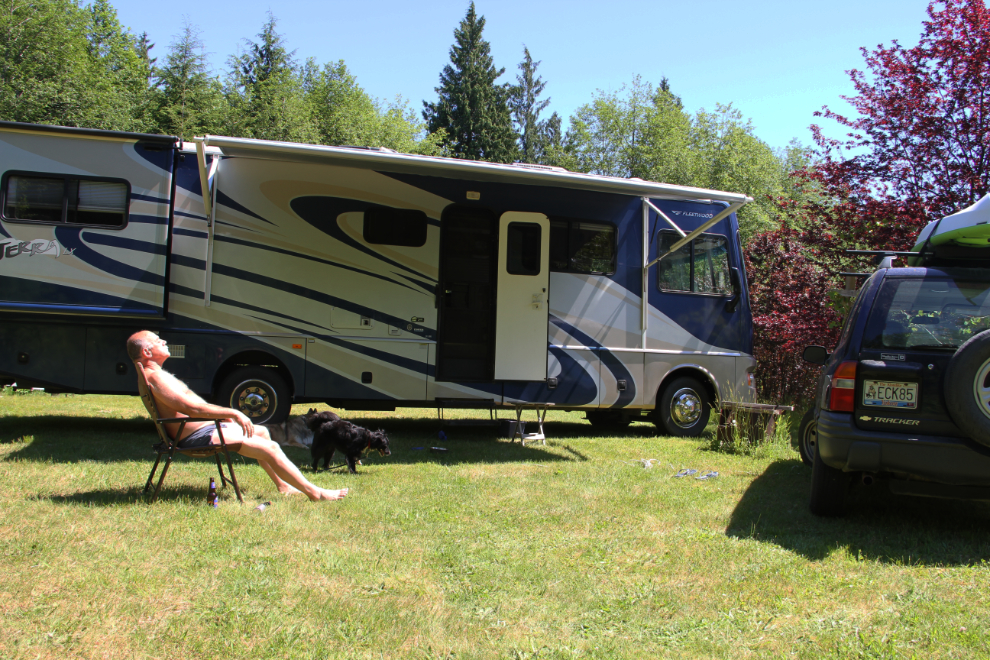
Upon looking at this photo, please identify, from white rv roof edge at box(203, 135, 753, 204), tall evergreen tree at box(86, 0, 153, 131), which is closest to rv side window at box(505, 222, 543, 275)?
white rv roof edge at box(203, 135, 753, 204)

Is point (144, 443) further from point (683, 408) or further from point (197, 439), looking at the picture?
point (683, 408)

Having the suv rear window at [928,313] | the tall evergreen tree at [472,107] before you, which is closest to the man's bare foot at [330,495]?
the suv rear window at [928,313]

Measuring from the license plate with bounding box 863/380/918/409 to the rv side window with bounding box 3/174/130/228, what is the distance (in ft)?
21.4

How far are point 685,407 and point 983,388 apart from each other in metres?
4.76

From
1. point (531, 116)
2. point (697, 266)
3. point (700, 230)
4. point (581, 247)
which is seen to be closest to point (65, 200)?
point (581, 247)

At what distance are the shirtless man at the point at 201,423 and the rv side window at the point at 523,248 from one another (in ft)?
12.0

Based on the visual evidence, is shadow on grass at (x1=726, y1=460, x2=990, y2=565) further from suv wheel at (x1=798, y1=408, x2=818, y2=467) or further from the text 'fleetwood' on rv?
the text 'fleetwood' on rv

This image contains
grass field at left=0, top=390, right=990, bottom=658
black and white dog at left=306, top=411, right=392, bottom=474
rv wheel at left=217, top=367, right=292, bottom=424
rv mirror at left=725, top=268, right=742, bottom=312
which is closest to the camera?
grass field at left=0, top=390, right=990, bottom=658

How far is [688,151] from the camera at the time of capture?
32.7 m

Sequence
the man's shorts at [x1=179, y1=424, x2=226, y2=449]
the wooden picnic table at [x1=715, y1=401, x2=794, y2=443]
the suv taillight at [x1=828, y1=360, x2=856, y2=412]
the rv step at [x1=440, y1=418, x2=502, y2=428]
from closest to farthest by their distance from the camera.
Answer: the suv taillight at [x1=828, y1=360, x2=856, y2=412], the man's shorts at [x1=179, y1=424, x2=226, y2=449], the wooden picnic table at [x1=715, y1=401, x2=794, y2=443], the rv step at [x1=440, y1=418, x2=502, y2=428]

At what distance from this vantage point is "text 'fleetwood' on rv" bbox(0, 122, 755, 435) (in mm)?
6852

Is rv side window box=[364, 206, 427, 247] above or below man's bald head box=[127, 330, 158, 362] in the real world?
above

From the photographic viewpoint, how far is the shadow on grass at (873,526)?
4047mm

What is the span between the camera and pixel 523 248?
7.95 metres
